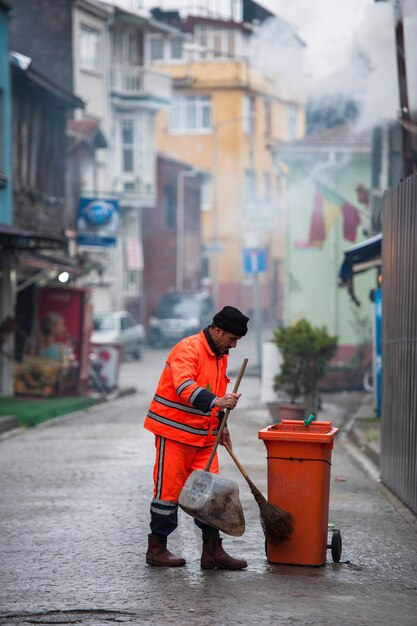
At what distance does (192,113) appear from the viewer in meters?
68.0

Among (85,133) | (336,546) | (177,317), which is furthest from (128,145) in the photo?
(336,546)

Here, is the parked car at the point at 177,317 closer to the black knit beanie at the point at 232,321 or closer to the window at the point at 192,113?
the window at the point at 192,113

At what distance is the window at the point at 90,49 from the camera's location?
47.2 metres

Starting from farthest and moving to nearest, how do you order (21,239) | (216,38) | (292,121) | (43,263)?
(292,121) → (216,38) → (43,263) → (21,239)

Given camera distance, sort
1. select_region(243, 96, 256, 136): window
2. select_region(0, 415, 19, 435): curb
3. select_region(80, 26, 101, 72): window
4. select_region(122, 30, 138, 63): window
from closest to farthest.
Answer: select_region(0, 415, 19, 435): curb, select_region(80, 26, 101, 72): window, select_region(122, 30, 138, 63): window, select_region(243, 96, 256, 136): window

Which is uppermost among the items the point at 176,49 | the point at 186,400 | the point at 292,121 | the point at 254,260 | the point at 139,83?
the point at 176,49

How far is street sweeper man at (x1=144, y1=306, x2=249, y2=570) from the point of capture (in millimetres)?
8367

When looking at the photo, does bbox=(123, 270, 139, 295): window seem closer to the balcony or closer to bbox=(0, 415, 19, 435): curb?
the balcony

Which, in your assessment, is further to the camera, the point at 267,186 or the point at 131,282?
the point at 267,186

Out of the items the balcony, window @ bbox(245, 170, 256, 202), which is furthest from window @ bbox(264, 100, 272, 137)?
the balcony

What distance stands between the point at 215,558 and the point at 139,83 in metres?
45.2

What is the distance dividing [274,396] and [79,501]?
883 centimetres

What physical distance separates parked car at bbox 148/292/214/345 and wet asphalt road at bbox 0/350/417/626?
35214mm

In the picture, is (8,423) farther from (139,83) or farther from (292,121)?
(292,121)
